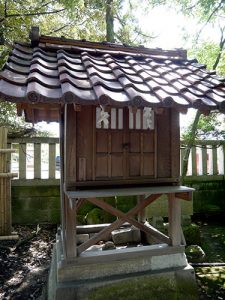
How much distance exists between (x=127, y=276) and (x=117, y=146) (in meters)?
1.60

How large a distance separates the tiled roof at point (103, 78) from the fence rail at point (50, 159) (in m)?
3.38

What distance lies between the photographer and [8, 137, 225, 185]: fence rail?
6.60m

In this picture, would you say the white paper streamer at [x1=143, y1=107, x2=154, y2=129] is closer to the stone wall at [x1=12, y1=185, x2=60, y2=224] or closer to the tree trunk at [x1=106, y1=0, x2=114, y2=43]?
the stone wall at [x1=12, y1=185, x2=60, y2=224]

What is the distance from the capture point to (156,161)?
323 cm

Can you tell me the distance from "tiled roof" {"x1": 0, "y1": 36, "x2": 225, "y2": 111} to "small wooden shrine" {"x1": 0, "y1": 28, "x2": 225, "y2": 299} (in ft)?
0.04

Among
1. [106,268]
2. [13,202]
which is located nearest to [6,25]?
[13,202]

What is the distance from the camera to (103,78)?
268 cm

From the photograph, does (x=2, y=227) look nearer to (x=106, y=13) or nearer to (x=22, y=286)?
(x=22, y=286)

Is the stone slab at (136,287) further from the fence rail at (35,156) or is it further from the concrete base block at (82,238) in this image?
the fence rail at (35,156)

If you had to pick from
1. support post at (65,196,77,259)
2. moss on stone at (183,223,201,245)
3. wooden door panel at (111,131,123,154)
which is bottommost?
moss on stone at (183,223,201,245)

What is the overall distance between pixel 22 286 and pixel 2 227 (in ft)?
6.33

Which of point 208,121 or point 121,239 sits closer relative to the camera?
point 121,239

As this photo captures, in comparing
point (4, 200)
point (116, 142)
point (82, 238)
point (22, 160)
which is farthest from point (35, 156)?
point (116, 142)

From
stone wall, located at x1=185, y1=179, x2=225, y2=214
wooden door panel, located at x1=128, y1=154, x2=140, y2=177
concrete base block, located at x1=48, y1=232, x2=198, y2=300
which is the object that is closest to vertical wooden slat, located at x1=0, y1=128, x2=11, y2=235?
concrete base block, located at x1=48, y1=232, x2=198, y2=300
